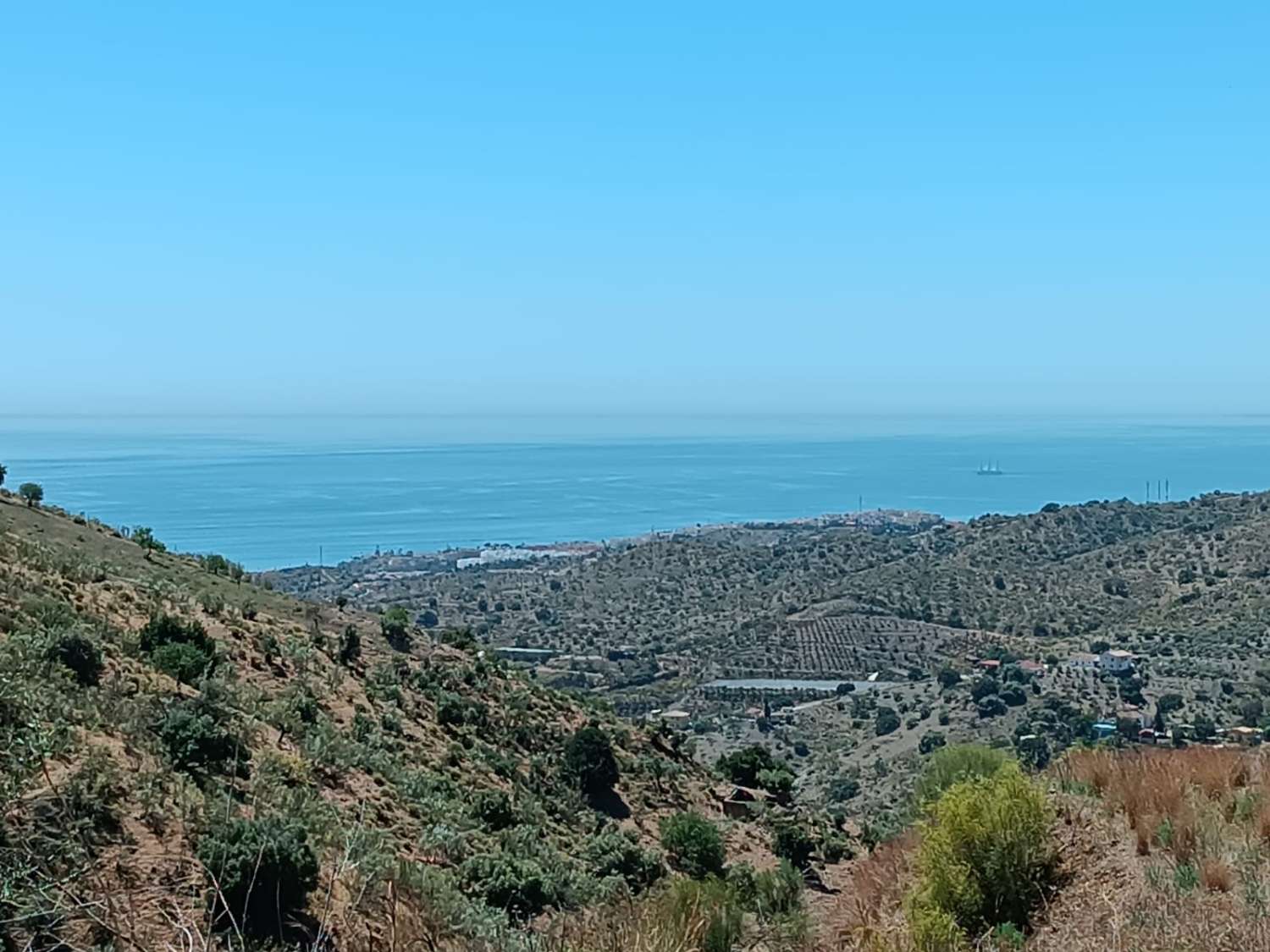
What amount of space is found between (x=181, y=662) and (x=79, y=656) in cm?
171

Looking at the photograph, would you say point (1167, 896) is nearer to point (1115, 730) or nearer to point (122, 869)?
point (122, 869)

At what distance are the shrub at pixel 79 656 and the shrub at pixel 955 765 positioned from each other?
28.1ft

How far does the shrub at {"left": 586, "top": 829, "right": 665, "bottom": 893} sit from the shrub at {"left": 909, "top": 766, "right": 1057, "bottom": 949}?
6354 millimetres

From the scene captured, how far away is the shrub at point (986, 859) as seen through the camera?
635 centimetres

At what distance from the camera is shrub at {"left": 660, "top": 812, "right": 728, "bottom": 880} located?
47.4 ft

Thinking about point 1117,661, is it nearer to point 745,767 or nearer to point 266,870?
point 745,767

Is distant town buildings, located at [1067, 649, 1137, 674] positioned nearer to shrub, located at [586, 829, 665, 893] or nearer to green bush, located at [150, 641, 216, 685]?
shrub, located at [586, 829, 665, 893]

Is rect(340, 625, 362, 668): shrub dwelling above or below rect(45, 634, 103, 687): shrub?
below

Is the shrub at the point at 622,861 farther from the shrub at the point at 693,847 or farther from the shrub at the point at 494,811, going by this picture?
the shrub at the point at 494,811

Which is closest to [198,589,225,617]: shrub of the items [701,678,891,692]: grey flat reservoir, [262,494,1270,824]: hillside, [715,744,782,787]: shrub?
[715,744,782,787]: shrub

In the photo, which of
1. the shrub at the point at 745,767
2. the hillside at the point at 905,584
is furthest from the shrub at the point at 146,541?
the hillside at the point at 905,584

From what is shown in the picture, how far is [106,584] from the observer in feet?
53.4

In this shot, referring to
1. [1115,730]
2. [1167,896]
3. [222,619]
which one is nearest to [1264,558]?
[1115,730]

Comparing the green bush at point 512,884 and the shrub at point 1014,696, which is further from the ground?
the green bush at point 512,884
